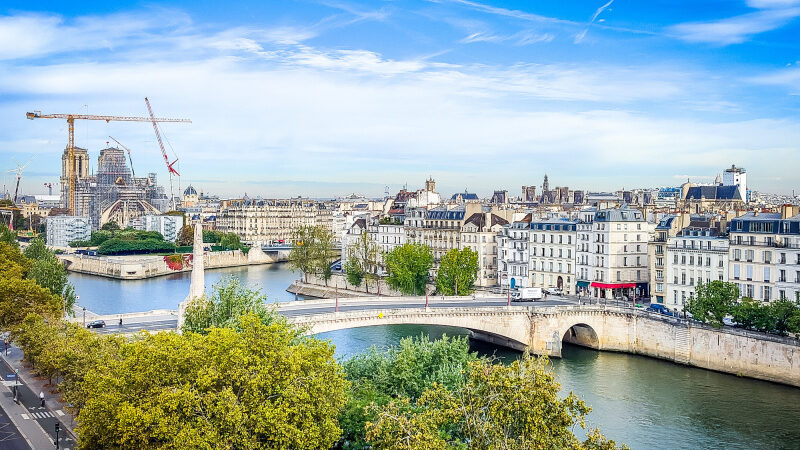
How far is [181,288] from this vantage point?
97.6 metres

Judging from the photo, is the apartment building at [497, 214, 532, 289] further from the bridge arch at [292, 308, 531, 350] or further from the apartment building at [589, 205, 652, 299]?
the bridge arch at [292, 308, 531, 350]

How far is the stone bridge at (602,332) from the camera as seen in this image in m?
48.5

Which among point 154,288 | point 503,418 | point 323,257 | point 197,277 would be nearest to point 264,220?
point 154,288

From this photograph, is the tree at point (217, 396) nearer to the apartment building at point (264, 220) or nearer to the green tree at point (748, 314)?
the green tree at point (748, 314)

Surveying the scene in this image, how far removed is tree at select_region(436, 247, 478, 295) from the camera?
71.7m

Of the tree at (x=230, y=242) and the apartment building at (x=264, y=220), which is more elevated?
the apartment building at (x=264, y=220)

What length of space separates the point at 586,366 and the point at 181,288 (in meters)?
57.9

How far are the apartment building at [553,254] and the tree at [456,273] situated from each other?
19.1 ft

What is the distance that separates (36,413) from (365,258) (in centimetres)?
5436

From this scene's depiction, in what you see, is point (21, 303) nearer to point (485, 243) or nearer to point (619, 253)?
point (619, 253)

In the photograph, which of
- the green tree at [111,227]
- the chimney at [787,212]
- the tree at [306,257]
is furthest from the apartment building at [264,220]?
the chimney at [787,212]

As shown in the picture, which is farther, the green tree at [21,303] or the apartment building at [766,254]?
the apartment building at [766,254]

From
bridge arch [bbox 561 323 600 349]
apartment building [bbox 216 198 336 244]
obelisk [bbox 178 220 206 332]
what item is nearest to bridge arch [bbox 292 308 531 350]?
bridge arch [bbox 561 323 600 349]

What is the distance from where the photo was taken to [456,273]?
235 ft
